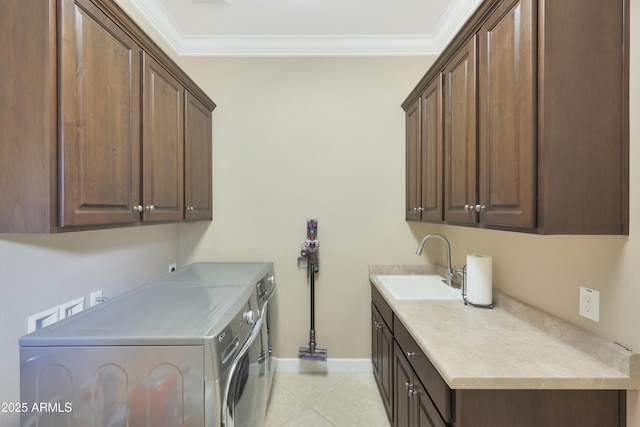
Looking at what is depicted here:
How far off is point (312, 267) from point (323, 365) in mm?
890

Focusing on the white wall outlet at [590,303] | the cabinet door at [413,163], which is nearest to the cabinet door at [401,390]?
the white wall outlet at [590,303]

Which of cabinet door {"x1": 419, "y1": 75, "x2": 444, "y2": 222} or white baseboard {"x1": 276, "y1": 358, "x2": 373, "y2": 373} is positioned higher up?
cabinet door {"x1": 419, "y1": 75, "x2": 444, "y2": 222}

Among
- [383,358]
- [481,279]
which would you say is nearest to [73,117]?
[481,279]

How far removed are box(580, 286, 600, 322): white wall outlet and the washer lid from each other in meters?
1.41

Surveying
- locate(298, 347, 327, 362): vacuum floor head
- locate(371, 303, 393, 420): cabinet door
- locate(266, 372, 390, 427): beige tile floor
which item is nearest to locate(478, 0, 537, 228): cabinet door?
locate(371, 303, 393, 420): cabinet door

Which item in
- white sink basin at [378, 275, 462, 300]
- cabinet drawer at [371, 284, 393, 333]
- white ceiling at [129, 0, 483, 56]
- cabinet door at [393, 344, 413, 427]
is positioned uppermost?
white ceiling at [129, 0, 483, 56]

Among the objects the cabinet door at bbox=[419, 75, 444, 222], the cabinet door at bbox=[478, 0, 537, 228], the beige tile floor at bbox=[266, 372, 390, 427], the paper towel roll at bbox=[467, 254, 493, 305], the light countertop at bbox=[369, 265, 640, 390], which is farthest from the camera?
the beige tile floor at bbox=[266, 372, 390, 427]

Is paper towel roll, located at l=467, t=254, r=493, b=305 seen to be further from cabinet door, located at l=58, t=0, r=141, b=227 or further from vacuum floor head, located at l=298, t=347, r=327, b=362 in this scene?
cabinet door, located at l=58, t=0, r=141, b=227

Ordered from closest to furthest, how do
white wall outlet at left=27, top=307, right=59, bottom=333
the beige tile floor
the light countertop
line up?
the light countertop
white wall outlet at left=27, top=307, right=59, bottom=333
the beige tile floor

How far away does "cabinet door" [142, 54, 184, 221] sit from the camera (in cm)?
148

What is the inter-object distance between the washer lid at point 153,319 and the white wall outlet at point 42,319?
0.43ft

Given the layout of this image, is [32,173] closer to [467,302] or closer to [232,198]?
[232,198]

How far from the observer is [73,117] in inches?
39.7

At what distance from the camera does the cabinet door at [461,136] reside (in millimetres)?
1350
